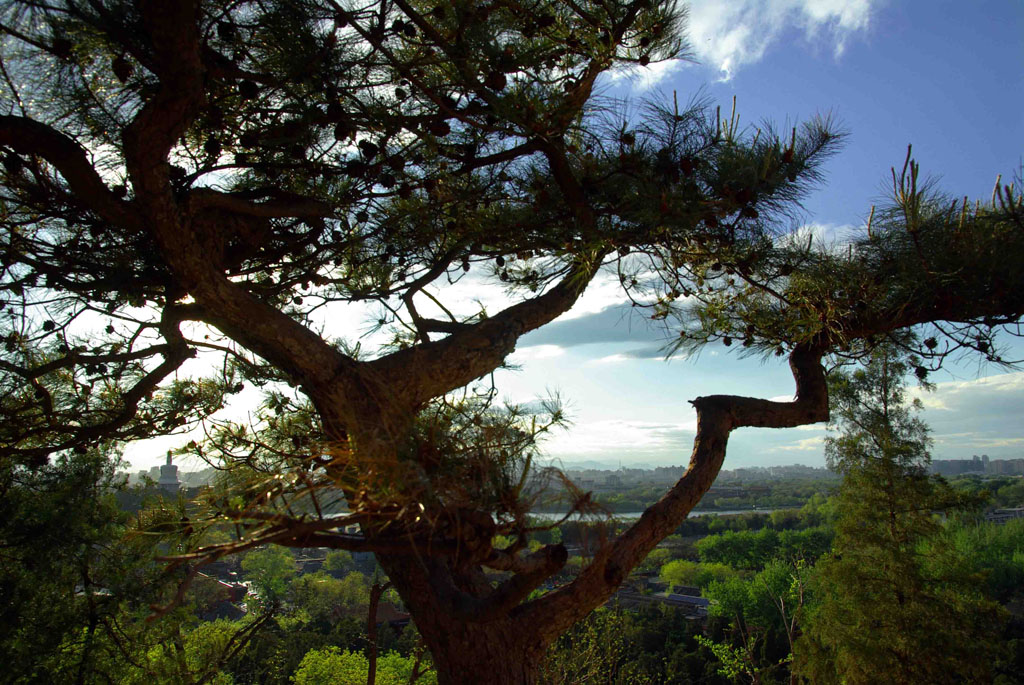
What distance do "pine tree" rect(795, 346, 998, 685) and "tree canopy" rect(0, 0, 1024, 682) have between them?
4.61 meters

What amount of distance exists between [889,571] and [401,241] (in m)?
7.31

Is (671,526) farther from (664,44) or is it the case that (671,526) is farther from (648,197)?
(664,44)

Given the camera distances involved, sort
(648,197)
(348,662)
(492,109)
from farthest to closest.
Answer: (348,662) → (648,197) → (492,109)

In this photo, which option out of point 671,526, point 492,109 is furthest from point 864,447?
point 492,109

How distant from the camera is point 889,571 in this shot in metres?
6.91

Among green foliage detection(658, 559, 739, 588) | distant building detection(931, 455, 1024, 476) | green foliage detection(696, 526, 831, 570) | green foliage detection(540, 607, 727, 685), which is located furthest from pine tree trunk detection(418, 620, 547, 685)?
distant building detection(931, 455, 1024, 476)

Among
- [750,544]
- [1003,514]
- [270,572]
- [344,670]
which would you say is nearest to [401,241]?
[344,670]

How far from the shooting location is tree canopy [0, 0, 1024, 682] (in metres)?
1.01

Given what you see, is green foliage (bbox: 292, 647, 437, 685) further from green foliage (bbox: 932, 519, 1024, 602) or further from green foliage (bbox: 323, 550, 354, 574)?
green foliage (bbox: 932, 519, 1024, 602)

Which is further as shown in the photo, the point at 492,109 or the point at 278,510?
the point at 492,109

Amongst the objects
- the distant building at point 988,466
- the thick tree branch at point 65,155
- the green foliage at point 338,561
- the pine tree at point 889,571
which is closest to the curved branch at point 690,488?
the thick tree branch at point 65,155

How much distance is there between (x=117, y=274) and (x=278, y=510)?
42.2 inches

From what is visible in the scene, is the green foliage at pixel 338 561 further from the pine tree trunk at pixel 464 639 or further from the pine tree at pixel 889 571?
the pine tree trunk at pixel 464 639

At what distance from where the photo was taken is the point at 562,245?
1845 millimetres
